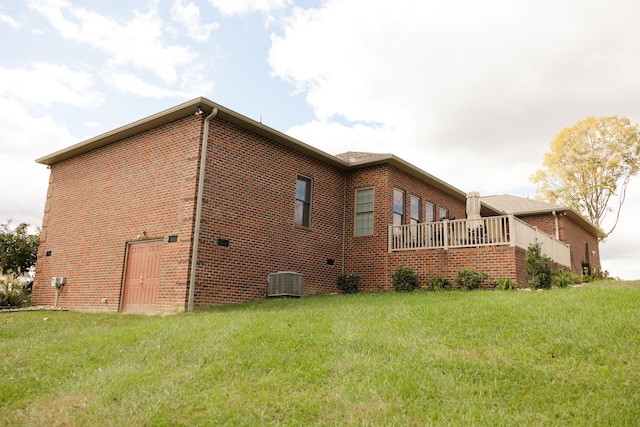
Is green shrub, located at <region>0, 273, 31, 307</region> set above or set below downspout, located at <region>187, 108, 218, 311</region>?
below

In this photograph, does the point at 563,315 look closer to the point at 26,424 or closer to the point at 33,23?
the point at 26,424

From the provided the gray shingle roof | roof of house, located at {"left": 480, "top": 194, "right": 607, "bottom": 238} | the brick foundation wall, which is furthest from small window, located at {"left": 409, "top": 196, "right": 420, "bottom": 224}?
the gray shingle roof

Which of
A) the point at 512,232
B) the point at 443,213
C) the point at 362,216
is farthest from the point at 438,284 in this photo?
the point at 443,213

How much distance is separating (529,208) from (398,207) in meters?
12.0

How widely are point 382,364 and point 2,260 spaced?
65.6 feet

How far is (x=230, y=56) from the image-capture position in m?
12.8

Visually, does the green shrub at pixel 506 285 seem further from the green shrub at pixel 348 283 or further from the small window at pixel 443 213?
the small window at pixel 443 213

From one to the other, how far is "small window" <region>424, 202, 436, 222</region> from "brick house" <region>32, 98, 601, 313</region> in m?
1.01

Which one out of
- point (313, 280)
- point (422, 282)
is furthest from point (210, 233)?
point (422, 282)

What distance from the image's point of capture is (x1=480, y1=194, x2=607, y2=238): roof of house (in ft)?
79.7

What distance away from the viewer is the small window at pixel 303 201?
594 inches

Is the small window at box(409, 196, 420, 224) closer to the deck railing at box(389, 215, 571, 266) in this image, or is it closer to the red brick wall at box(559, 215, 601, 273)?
the deck railing at box(389, 215, 571, 266)

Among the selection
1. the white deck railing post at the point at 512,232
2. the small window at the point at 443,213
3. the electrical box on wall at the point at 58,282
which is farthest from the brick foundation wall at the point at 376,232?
the electrical box on wall at the point at 58,282

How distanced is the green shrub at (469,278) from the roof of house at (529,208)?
9.91m
